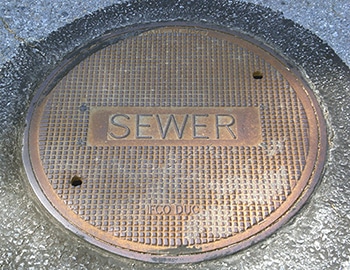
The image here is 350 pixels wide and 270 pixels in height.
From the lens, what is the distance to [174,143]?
179cm

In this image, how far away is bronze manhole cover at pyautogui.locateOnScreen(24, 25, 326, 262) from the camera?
162 cm

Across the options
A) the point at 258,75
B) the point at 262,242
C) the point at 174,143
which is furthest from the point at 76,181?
the point at 258,75

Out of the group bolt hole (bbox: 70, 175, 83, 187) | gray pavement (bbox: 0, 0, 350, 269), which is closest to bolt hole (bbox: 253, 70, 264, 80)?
gray pavement (bbox: 0, 0, 350, 269)

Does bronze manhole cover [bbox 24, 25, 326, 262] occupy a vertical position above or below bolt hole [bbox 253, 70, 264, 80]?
below

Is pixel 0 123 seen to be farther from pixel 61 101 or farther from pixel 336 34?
pixel 336 34

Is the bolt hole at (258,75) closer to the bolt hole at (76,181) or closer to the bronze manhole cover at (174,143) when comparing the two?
the bronze manhole cover at (174,143)

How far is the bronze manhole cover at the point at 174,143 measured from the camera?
5.32 feet

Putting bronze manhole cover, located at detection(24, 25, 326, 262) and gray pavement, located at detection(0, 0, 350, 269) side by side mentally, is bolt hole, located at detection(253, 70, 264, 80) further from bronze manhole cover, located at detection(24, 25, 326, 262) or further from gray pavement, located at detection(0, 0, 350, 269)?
gray pavement, located at detection(0, 0, 350, 269)

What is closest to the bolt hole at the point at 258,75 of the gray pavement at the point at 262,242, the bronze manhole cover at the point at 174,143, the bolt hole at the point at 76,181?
the bronze manhole cover at the point at 174,143

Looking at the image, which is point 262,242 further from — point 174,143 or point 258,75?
point 258,75

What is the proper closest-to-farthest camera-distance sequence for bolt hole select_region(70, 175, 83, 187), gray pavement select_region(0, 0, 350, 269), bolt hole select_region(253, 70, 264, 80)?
gray pavement select_region(0, 0, 350, 269)
bolt hole select_region(70, 175, 83, 187)
bolt hole select_region(253, 70, 264, 80)

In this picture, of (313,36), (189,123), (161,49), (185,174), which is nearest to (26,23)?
(161,49)

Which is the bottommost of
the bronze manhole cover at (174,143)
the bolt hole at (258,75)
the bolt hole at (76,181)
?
the bolt hole at (76,181)

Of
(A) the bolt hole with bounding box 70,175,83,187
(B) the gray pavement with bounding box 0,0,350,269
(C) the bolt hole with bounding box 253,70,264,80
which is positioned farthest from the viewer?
(C) the bolt hole with bounding box 253,70,264,80
